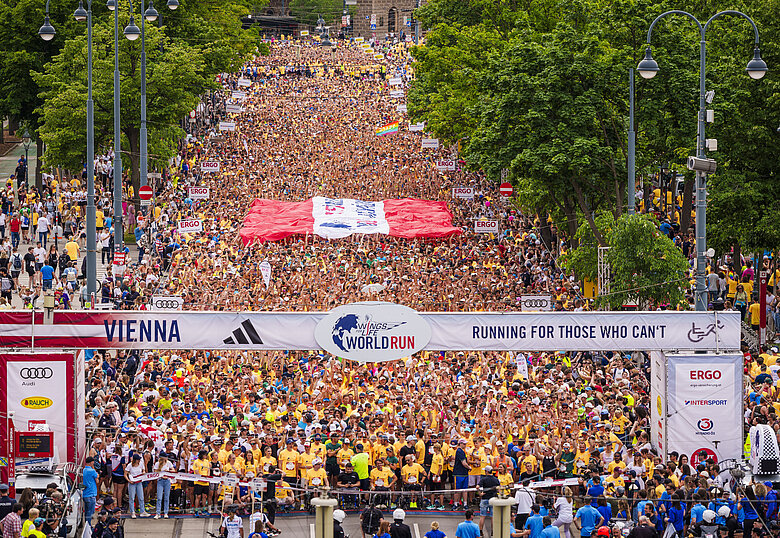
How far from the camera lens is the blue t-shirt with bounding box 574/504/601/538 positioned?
22.3 meters

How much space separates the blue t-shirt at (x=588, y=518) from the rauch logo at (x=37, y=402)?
1007cm

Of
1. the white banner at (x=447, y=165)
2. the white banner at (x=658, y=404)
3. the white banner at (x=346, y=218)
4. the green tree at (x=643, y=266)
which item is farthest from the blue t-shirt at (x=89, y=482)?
the white banner at (x=447, y=165)

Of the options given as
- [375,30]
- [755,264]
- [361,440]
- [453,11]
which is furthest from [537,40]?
[375,30]

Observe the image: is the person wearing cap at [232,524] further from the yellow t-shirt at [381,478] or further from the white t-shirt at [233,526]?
the yellow t-shirt at [381,478]

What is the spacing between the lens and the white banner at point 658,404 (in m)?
26.2

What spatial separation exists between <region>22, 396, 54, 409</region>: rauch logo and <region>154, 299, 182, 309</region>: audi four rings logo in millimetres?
3117

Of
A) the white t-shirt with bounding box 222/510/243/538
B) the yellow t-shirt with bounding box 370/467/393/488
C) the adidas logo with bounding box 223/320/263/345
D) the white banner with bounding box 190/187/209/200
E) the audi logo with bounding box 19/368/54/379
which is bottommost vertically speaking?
the white t-shirt with bounding box 222/510/243/538

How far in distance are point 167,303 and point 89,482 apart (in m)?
4.64

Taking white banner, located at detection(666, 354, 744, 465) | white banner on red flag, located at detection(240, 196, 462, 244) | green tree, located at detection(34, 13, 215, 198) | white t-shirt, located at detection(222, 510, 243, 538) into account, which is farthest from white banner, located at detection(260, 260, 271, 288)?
white t-shirt, located at detection(222, 510, 243, 538)

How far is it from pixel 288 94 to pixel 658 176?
3574 centimetres

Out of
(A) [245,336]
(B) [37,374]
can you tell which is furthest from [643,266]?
(B) [37,374]

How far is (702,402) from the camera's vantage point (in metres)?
26.1

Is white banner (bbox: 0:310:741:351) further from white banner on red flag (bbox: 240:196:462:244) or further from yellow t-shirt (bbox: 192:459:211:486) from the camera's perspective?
white banner on red flag (bbox: 240:196:462:244)

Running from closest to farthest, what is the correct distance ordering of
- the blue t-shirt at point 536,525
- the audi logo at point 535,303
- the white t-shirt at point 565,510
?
the blue t-shirt at point 536,525 → the white t-shirt at point 565,510 → the audi logo at point 535,303
